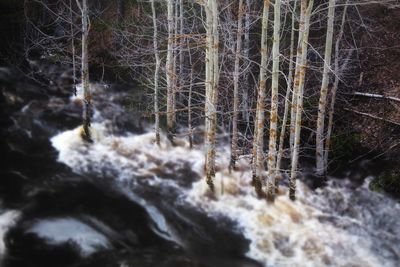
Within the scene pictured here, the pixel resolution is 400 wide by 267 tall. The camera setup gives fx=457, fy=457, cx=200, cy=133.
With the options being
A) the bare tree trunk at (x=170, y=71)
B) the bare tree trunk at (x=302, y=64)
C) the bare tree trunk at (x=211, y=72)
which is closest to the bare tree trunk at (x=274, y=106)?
the bare tree trunk at (x=302, y=64)

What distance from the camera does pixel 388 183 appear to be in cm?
1401

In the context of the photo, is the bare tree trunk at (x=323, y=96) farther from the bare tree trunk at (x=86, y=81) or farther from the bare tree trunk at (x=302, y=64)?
the bare tree trunk at (x=86, y=81)

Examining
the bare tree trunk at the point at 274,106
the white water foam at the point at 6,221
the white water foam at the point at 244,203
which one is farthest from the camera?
the white water foam at the point at 244,203

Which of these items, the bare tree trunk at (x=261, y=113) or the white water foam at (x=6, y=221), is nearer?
the white water foam at (x=6, y=221)

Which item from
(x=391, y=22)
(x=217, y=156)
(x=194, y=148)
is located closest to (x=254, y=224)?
(x=217, y=156)

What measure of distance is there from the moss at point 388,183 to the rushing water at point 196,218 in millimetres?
281

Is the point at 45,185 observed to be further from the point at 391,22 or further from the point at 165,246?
the point at 391,22

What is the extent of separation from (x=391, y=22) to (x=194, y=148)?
10.2 metres

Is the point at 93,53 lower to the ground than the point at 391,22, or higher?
lower

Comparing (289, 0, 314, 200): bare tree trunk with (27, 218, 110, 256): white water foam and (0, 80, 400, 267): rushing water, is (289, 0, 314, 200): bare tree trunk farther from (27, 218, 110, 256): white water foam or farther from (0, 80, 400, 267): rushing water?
(27, 218, 110, 256): white water foam

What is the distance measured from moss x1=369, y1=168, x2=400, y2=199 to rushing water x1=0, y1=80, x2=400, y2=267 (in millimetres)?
281

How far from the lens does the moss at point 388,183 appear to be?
45.3 feet

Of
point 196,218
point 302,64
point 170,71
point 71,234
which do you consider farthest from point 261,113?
point 71,234

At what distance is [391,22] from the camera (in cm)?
1930
